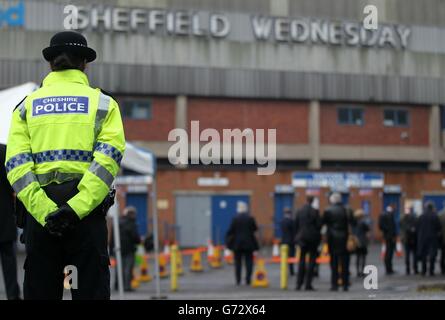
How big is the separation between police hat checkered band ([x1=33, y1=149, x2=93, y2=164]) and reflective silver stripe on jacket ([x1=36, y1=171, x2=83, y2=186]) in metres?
0.08

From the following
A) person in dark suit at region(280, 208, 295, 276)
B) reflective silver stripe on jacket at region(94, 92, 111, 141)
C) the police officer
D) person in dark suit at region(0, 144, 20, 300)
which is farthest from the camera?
person in dark suit at region(280, 208, 295, 276)

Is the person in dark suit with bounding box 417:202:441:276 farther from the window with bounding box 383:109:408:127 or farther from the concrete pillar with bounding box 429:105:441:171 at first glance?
the concrete pillar with bounding box 429:105:441:171

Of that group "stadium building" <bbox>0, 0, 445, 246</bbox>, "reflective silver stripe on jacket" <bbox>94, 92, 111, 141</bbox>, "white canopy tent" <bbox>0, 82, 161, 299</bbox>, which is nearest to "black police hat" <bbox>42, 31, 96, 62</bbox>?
"reflective silver stripe on jacket" <bbox>94, 92, 111, 141</bbox>

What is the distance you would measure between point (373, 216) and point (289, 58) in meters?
8.97

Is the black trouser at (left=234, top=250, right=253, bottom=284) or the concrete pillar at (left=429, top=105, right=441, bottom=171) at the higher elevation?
the concrete pillar at (left=429, top=105, right=441, bottom=171)

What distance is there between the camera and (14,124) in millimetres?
4941

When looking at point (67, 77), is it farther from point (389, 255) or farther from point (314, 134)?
point (314, 134)

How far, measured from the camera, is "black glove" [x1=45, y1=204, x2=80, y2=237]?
178 inches

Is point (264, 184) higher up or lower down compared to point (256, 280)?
higher up

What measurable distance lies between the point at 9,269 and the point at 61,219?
5881 millimetres

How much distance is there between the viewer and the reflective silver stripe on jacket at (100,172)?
15.3 feet

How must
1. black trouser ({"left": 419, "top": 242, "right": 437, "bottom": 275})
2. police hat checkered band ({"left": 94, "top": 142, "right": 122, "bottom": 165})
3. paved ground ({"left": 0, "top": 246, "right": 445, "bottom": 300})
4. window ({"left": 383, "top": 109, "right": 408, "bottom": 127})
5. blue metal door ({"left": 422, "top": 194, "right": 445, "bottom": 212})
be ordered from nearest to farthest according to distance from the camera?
police hat checkered band ({"left": 94, "top": 142, "right": 122, "bottom": 165}) → paved ground ({"left": 0, "top": 246, "right": 445, "bottom": 300}) → black trouser ({"left": 419, "top": 242, "right": 437, "bottom": 275}) → blue metal door ({"left": 422, "top": 194, "right": 445, "bottom": 212}) → window ({"left": 383, "top": 109, "right": 408, "bottom": 127})
